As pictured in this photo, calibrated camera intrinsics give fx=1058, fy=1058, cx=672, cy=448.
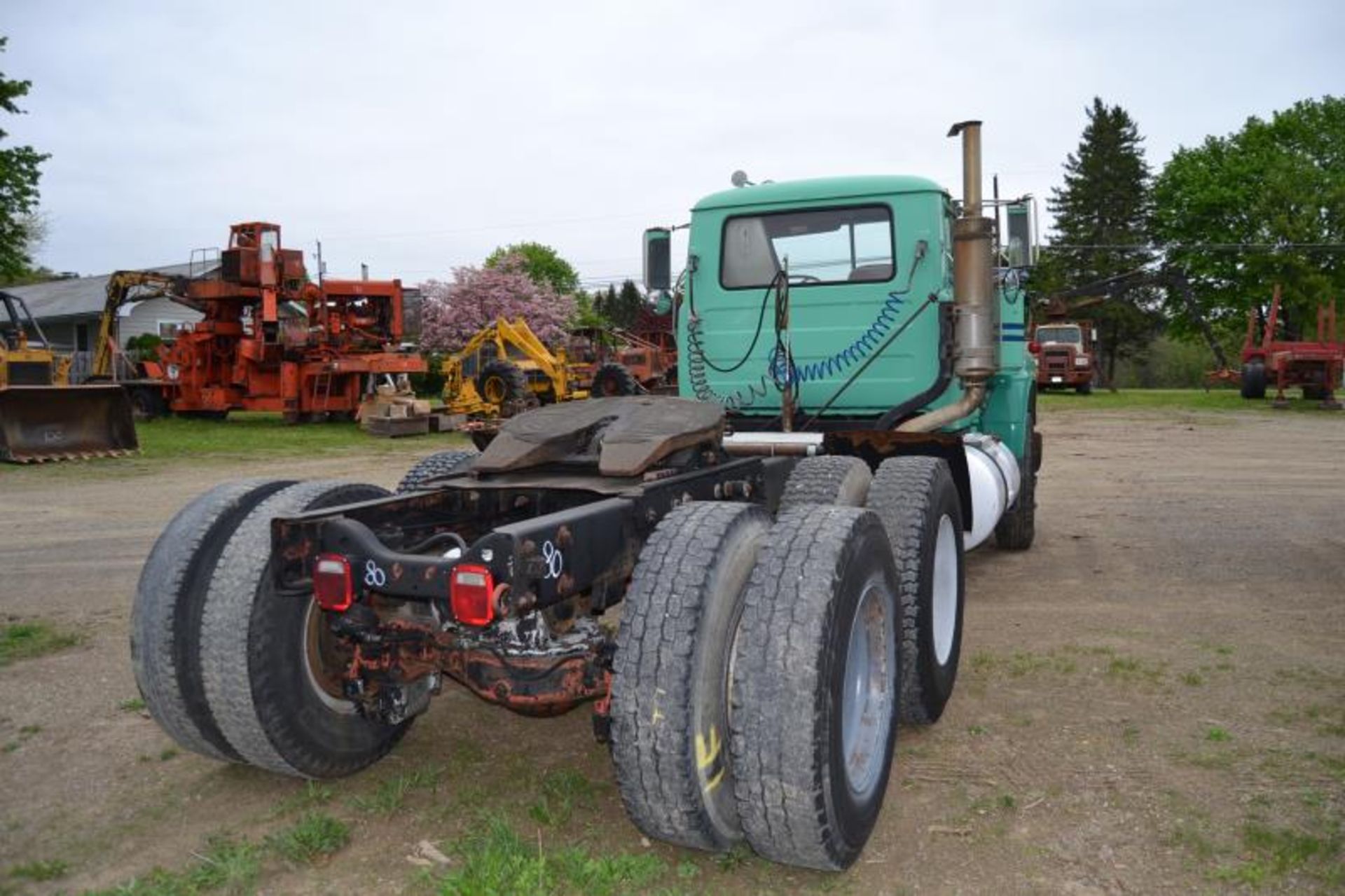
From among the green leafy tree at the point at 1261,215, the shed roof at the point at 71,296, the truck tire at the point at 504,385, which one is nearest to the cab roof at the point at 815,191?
the truck tire at the point at 504,385

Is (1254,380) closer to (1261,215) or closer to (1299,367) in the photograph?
(1299,367)

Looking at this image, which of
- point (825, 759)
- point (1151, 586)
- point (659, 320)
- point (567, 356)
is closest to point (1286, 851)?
point (825, 759)

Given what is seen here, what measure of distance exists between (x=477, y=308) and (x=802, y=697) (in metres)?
50.8

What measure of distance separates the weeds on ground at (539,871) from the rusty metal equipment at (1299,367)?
2695 cm

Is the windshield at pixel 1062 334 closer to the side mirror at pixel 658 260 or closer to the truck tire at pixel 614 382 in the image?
the truck tire at pixel 614 382

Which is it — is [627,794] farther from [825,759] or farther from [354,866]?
[354,866]

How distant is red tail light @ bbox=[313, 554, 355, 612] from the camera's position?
303 centimetres

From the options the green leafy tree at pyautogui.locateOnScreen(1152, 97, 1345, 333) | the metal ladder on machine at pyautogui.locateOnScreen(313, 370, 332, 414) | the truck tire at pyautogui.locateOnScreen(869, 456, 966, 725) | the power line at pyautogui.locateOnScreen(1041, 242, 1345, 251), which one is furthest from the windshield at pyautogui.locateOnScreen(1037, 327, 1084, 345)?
the truck tire at pyautogui.locateOnScreen(869, 456, 966, 725)

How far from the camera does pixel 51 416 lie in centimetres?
1456

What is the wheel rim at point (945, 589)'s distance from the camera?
449 centimetres

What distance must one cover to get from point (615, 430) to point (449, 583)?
53.6 inches

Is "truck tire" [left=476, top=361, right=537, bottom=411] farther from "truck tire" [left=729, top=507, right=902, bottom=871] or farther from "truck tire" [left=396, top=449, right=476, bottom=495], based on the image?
"truck tire" [left=729, top=507, right=902, bottom=871]

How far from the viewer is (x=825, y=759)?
9.21ft

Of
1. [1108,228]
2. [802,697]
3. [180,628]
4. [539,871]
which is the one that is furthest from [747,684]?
[1108,228]
